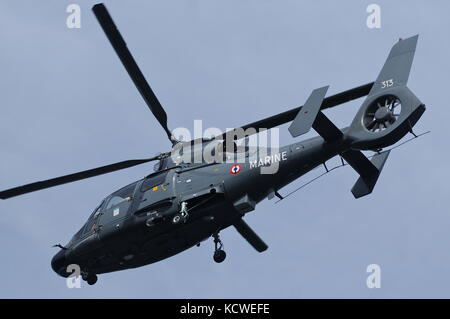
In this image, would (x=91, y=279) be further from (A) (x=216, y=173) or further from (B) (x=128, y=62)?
(B) (x=128, y=62)

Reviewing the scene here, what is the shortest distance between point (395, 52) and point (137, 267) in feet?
39.6

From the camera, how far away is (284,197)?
29922 millimetres

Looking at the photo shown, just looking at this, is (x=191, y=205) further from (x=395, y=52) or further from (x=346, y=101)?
(x=395, y=52)

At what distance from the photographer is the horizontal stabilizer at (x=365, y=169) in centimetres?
Result: 2936

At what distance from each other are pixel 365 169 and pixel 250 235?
5.82 metres

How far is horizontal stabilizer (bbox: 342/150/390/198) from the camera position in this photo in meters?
29.4

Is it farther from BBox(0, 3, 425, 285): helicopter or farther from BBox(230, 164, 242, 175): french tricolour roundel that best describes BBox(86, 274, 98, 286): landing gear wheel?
BBox(230, 164, 242, 175): french tricolour roundel

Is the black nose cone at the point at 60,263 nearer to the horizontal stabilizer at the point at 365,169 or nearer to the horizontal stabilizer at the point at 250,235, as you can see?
the horizontal stabilizer at the point at 250,235

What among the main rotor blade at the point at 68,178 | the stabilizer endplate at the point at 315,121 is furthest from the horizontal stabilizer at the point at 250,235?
the stabilizer endplate at the point at 315,121

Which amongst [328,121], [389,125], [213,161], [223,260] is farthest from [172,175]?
[389,125]

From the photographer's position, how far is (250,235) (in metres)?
33.3

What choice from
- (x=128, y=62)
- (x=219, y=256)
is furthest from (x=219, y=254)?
(x=128, y=62)

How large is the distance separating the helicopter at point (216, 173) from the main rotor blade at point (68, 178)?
4 cm

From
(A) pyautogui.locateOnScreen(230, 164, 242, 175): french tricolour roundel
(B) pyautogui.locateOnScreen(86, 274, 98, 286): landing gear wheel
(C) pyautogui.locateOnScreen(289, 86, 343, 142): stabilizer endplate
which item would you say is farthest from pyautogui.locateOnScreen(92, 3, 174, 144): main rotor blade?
(C) pyautogui.locateOnScreen(289, 86, 343, 142): stabilizer endplate
